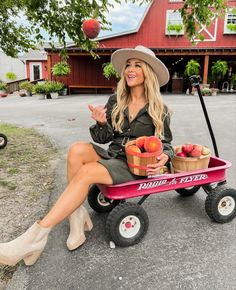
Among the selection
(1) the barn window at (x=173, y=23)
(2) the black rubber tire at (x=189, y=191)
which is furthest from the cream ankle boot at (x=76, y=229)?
(1) the barn window at (x=173, y=23)

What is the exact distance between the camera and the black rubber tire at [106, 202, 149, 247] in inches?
96.2

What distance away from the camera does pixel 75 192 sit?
2.29m

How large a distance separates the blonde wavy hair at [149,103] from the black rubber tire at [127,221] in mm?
731

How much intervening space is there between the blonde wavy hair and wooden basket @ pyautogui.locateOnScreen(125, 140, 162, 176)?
0.40 meters

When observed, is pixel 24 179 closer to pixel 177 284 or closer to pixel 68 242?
pixel 68 242

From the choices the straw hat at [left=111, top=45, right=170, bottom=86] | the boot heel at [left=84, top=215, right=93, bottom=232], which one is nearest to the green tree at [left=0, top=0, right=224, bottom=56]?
the straw hat at [left=111, top=45, right=170, bottom=86]

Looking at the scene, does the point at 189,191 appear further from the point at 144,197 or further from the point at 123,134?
the point at 123,134

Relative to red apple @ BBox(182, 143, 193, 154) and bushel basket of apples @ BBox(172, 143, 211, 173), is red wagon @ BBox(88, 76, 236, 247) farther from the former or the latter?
red apple @ BBox(182, 143, 193, 154)

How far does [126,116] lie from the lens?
2857mm

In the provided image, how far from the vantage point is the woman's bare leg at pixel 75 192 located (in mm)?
2217

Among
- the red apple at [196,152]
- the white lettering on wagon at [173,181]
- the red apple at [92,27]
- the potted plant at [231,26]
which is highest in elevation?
the potted plant at [231,26]

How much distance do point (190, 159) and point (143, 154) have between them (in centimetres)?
58

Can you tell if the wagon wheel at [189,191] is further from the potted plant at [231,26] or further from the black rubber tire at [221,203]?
the potted plant at [231,26]

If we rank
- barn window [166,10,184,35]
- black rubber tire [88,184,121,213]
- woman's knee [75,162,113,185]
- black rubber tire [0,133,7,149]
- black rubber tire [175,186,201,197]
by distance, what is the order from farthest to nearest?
barn window [166,10,184,35] → black rubber tire [0,133,7,149] → black rubber tire [175,186,201,197] → black rubber tire [88,184,121,213] → woman's knee [75,162,113,185]
